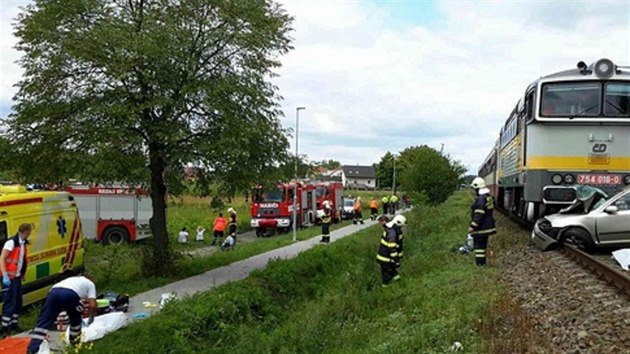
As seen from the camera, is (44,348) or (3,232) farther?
(3,232)

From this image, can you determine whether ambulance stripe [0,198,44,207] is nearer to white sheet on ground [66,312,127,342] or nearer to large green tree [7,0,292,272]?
large green tree [7,0,292,272]

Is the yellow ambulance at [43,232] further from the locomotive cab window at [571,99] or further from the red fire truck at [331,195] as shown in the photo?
the red fire truck at [331,195]

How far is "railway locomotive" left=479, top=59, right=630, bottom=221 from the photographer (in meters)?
14.1

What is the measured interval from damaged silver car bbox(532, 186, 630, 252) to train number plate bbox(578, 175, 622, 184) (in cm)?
21

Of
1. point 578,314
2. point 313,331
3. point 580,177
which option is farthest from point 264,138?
point 578,314

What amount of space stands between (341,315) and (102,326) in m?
4.69

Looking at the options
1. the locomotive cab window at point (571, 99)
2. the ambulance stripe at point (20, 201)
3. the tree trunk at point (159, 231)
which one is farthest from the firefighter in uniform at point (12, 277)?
the locomotive cab window at point (571, 99)

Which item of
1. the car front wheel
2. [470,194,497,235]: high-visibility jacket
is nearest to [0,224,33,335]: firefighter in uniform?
[470,194,497,235]: high-visibility jacket

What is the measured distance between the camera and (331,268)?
67.2 feet

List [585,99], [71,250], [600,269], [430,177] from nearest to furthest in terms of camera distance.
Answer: [600,269] < [71,250] < [585,99] < [430,177]

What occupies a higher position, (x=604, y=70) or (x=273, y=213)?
(x=604, y=70)

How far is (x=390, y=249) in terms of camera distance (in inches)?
556

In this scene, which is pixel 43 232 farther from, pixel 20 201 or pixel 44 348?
pixel 44 348

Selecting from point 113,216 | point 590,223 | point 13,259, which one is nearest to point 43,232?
point 13,259
